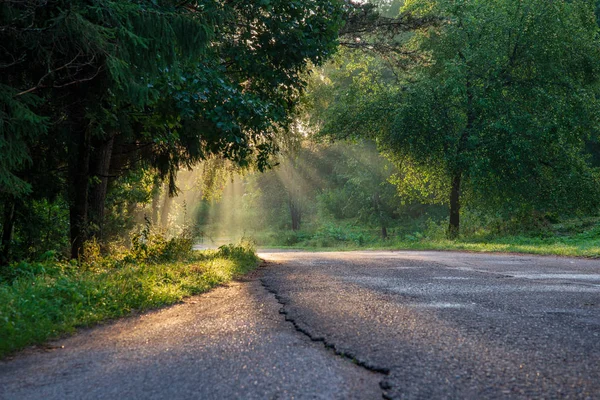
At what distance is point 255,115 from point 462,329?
595cm

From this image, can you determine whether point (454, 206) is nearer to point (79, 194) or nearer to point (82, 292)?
point (79, 194)

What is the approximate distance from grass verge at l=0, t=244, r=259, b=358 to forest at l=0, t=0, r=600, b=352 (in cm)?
8

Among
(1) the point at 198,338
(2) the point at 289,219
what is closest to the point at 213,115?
(1) the point at 198,338

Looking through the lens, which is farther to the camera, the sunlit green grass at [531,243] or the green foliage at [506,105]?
the green foliage at [506,105]

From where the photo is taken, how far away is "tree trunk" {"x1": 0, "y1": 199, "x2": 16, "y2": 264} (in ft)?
36.4

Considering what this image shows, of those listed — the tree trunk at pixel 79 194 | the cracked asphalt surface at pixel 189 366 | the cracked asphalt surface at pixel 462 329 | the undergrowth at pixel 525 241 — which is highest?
the tree trunk at pixel 79 194

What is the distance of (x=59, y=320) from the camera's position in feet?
17.8

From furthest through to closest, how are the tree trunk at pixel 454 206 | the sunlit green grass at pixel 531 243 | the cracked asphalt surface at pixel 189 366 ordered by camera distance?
1. the tree trunk at pixel 454 206
2. the sunlit green grass at pixel 531 243
3. the cracked asphalt surface at pixel 189 366

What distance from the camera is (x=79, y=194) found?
1206 cm

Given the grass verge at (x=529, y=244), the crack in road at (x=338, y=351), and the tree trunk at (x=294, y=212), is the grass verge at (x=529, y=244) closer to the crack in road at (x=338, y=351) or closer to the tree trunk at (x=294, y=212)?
the crack in road at (x=338, y=351)

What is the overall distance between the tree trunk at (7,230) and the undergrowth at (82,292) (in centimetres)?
177

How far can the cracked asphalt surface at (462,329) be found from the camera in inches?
132

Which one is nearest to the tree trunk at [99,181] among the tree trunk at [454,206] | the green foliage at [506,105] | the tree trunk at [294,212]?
the green foliage at [506,105]

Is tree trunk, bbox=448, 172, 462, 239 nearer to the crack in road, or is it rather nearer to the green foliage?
the green foliage
